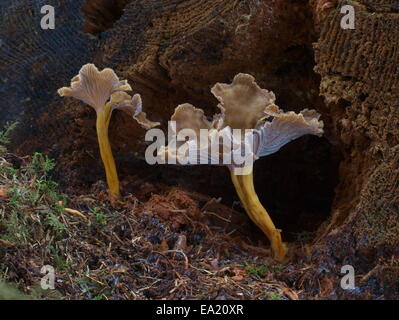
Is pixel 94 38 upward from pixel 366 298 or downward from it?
upward

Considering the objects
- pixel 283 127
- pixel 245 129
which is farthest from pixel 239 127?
pixel 283 127

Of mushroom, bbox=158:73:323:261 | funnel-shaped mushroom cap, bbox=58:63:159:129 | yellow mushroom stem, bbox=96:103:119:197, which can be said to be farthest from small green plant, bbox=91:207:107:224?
funnel-shaped mushroom cap, bbox=58:63:159:129

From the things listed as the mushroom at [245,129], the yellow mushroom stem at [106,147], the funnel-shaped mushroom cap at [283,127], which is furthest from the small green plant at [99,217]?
the funnel-shaped mushroom cap at [283,127]

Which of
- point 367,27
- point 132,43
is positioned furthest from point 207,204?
point 367,27

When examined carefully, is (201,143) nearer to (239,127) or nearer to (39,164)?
(239,127)

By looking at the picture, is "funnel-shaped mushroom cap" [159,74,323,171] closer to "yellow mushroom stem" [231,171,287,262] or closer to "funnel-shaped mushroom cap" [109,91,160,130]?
"yellow mushroom stem" [231,171,287,262]

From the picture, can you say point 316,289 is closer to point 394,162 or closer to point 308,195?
point 394,162
